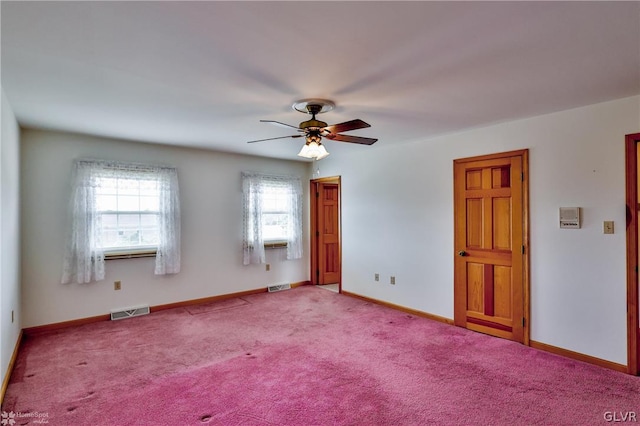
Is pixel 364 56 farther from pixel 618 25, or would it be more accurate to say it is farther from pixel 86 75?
pixel 86 75

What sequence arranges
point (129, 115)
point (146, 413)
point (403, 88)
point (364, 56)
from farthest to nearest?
point (129, 115) < point (403, 88) < point (146, 413) < point (364, 56)

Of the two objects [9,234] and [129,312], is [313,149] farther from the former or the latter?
[129,312]

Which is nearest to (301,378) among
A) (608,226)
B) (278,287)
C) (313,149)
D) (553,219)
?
(313,149)

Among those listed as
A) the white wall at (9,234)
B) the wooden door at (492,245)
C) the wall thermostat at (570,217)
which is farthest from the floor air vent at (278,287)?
the wall thermostat at (570,217)

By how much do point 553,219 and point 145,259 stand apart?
5.08 m

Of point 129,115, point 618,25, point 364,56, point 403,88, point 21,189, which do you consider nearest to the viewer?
point 618,25

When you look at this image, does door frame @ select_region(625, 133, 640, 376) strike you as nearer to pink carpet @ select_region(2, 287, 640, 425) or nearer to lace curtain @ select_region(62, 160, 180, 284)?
pink carpet @ select_region(2, 287, 640, 425)

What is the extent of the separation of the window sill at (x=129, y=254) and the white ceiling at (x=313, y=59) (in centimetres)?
180

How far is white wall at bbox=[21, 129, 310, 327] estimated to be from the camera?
13.1ft

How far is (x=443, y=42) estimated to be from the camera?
195 centimetres

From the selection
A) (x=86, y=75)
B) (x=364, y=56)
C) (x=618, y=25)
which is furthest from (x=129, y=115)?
(x=618, y=25)

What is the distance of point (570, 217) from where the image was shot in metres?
3.26

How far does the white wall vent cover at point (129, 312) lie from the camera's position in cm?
445

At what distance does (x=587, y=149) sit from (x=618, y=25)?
171cm
